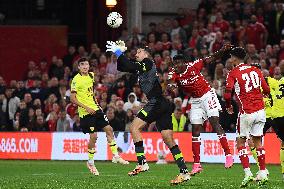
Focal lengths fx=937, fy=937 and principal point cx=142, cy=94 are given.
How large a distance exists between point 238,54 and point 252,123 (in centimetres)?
130

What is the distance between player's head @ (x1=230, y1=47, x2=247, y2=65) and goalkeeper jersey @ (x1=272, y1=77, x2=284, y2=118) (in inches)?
117

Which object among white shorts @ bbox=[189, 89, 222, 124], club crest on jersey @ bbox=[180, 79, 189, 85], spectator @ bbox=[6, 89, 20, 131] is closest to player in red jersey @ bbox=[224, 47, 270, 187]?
club crest on jersey @ bbox=[180, 79, 189, 85]

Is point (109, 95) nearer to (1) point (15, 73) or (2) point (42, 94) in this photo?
(2) point (42, 94)

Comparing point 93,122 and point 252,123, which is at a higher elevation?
point 252,123

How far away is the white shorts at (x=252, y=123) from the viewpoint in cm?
1711

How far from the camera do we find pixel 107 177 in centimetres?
1981

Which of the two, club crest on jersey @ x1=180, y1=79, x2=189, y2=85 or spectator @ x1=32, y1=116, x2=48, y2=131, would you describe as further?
spectator @ x1=32, y1=116, x2=48, y2=131

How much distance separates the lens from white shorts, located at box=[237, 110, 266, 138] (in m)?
17.1

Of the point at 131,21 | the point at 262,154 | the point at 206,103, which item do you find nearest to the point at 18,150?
the point at 131,21

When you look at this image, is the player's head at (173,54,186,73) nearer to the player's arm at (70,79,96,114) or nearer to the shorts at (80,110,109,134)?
the player's arm at (70,79,96,114)

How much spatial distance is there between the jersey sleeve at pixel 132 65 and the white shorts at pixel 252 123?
6.67 ft

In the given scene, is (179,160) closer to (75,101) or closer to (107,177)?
(107,177)

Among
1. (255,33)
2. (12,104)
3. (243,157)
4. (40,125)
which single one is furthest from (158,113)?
(12,104)

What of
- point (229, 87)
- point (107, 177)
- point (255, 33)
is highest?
point (255, 33)
